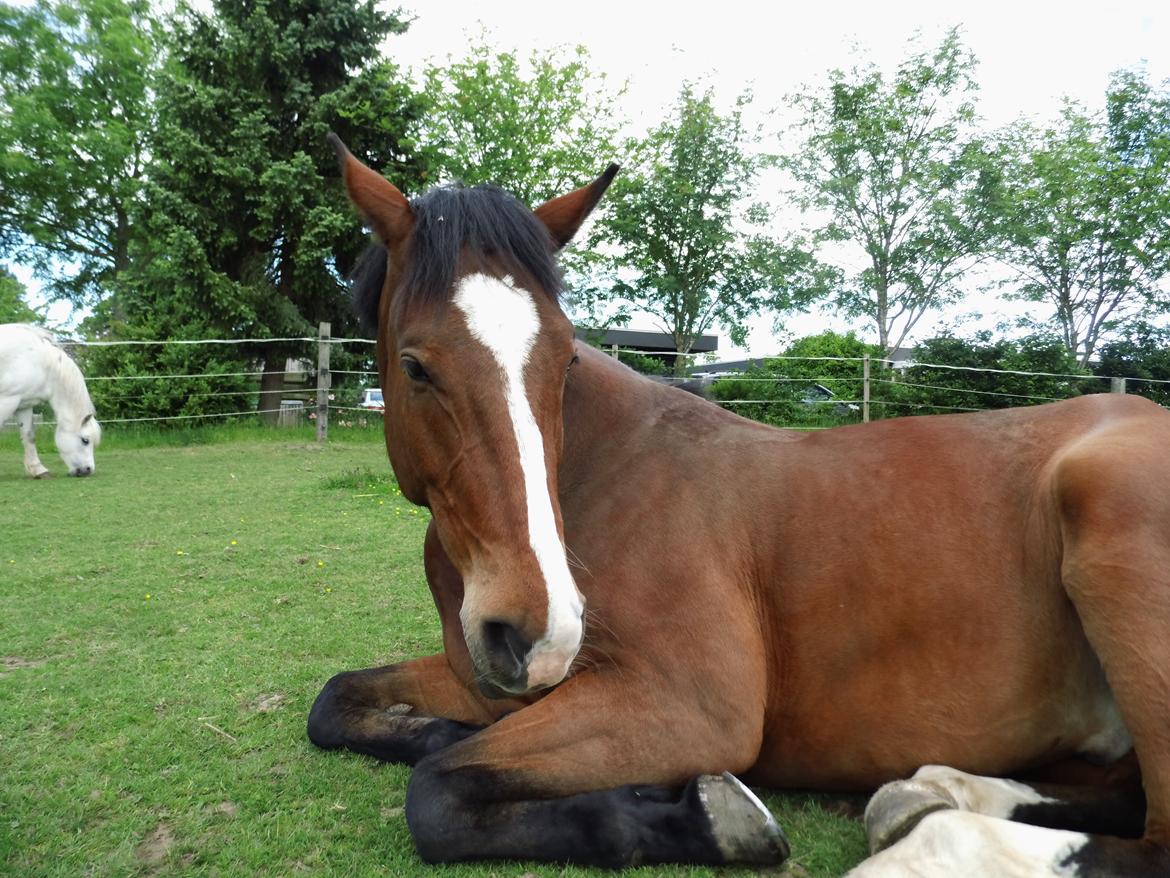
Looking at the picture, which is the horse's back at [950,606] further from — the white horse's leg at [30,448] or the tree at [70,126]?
the tree at [70,126]

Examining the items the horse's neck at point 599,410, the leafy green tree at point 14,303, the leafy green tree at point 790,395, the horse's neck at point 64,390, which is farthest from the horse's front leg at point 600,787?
the leafy green tree at point 14,303

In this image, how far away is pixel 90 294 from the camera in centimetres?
2908

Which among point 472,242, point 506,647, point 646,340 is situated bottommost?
point 506,647

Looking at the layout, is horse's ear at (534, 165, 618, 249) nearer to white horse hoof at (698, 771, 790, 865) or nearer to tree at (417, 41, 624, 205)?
white horse hoof at (698, 771, 790, 865)

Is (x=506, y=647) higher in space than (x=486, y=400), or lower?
lower

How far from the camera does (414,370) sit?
6.86 ft

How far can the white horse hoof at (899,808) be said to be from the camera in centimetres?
192

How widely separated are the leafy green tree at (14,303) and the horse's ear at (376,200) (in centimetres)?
3897

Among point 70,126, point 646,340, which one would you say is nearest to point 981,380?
point 646,340

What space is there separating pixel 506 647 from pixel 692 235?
21.6 m

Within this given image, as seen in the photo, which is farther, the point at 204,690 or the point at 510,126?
the point at 510,126

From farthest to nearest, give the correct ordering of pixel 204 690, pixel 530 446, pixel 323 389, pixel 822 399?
pixel 822 399, pixel 323 389, pixel 204 690, pixel 530 446

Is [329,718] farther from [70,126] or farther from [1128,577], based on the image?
[70,126]

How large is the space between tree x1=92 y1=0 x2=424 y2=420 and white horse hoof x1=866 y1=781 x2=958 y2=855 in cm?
1685
